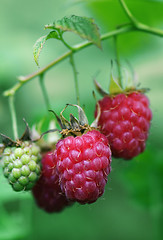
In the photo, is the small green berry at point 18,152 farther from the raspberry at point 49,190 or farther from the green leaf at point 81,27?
the green leaf at point 81,27

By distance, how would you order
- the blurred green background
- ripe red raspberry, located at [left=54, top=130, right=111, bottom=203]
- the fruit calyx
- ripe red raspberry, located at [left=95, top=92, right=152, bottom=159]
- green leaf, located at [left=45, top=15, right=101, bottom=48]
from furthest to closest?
the blurred green background < ripe red raspberry, located at [left=95, top=92, right=152, bottom=159] < the fruit calyx < ripe red raspberry, located at [left=54, top=130, right=111, bottom=203] < green leaf, located at [left=45, top=15, right=101, bottom=48]

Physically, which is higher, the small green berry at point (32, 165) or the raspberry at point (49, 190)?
the small green berry at point (32, 165)

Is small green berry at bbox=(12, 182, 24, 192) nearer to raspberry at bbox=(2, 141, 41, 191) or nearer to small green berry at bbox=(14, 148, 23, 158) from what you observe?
raspberry at bbox=(2, 141, 41, 191)

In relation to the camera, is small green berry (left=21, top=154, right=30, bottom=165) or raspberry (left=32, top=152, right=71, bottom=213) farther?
raspberry (left=32, top=152, right=71, bottom=213)

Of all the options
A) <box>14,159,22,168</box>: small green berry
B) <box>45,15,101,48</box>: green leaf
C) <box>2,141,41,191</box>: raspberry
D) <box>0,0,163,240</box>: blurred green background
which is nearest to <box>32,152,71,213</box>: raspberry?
<box>2,141,41,191</box>: raspberry

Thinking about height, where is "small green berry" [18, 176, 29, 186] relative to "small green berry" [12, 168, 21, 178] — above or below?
below

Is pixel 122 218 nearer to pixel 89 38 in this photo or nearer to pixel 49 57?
pixel 49 57

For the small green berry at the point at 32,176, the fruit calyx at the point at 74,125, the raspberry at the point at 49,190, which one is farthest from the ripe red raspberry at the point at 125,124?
the small green berry at the point at 32,176
